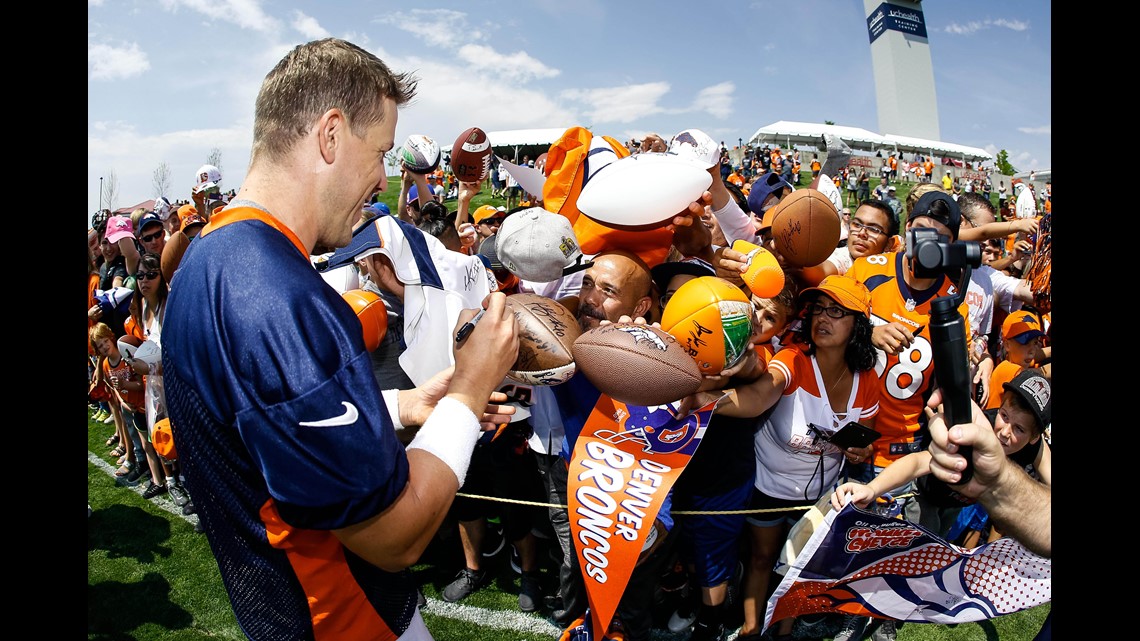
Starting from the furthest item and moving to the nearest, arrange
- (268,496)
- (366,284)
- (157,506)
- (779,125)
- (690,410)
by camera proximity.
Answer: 1. (779,125)
2. (157,506)
3. (366,284)
4. (690,410)
5. (268,496)

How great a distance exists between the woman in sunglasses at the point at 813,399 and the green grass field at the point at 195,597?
128 centimetres

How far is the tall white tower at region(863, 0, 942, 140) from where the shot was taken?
7106 cm

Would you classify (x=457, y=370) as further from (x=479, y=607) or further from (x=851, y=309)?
(x=479, y=607)

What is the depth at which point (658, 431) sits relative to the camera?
2977 mm

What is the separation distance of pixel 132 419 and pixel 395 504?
6.23 meters

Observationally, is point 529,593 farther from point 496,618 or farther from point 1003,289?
point 1003,289

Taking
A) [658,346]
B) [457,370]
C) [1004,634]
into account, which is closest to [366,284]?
[658,346]

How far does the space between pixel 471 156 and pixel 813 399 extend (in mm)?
3558

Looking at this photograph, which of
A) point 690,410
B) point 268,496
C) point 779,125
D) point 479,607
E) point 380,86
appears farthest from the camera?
point 779,125

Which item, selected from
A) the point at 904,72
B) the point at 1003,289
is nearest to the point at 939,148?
the point at 904,72

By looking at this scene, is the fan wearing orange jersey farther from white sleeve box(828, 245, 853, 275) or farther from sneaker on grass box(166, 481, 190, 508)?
sneaker on grass box(166, 481, 190, 508)

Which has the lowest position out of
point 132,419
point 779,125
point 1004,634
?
point 1004,634

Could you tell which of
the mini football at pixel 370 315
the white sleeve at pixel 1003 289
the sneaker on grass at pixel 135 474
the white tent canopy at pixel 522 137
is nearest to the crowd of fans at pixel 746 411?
the mini football at pixel 370 315
